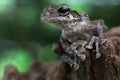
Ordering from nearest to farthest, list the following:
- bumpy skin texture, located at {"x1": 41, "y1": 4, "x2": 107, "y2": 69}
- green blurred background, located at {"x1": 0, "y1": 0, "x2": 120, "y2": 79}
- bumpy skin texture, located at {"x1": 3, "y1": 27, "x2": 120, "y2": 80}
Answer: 1. bumpy skin texture, located at {"x1": 3, "y1": 27, "x2": 120, "y2": 80}
2. bumpy skin texture, located at {"x1": 41, "y1": 4, "x2": 107, "y2": 69}
3. green blurred background, located at {"x1": 0, "y1": 0, "x2": 120, "y2": 79}

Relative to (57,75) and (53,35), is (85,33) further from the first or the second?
(53,35)

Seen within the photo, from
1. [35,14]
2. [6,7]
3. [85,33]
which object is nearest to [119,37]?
[85,33]

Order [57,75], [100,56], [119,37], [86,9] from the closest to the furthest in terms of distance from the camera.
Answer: [100,56], [119,37], [57,75], [86,9]

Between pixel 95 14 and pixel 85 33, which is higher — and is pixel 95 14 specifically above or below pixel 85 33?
below

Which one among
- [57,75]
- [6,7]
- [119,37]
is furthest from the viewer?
[6,7]

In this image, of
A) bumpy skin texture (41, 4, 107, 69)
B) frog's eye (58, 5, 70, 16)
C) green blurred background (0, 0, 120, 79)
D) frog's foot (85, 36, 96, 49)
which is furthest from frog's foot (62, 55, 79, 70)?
green blurred background (0, 0, 120, 79)

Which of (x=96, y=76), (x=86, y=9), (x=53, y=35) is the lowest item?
(x=53, y=35)

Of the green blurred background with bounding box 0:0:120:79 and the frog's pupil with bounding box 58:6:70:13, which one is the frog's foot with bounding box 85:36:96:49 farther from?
the green blurred background with bounding box 0:0:120:79
